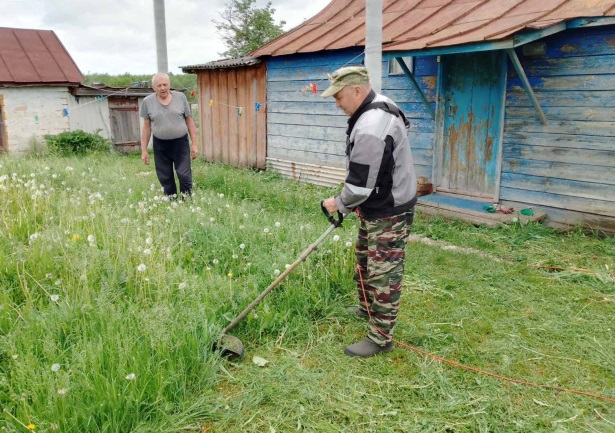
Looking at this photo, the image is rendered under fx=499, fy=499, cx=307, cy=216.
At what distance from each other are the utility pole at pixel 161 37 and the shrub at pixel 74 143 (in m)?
8.14

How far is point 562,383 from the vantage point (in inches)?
125

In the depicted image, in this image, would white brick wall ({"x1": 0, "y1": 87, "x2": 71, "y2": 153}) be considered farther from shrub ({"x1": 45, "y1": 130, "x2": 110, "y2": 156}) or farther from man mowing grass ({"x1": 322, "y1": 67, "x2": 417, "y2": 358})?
man mowing grass ({"x1": 322, "y1": 67, "x2": 417, "y2": 358})

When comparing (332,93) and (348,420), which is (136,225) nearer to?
(332,93)

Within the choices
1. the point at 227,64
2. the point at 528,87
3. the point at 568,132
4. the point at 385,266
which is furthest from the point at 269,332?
the point at 227,64

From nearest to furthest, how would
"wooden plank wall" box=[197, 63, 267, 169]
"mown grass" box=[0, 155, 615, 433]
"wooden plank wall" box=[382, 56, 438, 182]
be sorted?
"mown grass" box=[0, 155, 615, 433] < "wooden plank wall" box=[382, 56, 438, 182] < "wooden plank wall" box=[197, 63, 267, 169]

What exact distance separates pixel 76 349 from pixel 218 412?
951 millimetres

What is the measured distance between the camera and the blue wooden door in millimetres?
7273

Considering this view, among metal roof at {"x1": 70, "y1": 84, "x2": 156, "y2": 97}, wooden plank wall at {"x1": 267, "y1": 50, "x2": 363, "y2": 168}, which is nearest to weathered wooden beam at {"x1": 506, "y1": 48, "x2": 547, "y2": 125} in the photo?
wooden plank wall at {"x1": 267, "y1": 50, "x2": 363, "y2": 168}

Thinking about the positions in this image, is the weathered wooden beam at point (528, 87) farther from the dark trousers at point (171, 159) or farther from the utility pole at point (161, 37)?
the utility pole at point (161, 37)

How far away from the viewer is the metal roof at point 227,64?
10.9m

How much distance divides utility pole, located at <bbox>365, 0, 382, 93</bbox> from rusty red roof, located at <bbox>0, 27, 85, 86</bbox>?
501 inches

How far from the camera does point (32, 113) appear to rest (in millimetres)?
15219

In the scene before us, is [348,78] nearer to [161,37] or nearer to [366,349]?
[366,349]

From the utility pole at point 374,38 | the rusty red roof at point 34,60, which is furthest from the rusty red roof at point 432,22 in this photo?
the rusty red roof at point 34,60
